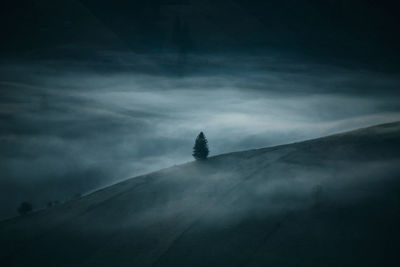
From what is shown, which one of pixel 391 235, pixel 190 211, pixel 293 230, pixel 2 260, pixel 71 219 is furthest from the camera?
pixel 71 219

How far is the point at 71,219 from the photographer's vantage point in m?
59.5

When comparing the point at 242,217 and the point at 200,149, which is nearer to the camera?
the point at 242,217

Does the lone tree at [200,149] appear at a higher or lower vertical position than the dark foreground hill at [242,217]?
higher

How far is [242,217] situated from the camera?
50.6 metres

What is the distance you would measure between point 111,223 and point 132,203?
743 centimetres

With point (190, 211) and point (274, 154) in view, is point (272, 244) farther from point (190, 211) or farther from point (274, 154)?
point (274, 154)

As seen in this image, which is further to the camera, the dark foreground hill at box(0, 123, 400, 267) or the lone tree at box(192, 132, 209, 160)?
the lone tree at box(192, 132, 209, 160)

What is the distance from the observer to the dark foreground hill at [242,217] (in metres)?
41.3

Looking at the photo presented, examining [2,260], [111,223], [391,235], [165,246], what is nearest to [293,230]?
[391,235]

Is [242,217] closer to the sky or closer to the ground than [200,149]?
closer to the ground

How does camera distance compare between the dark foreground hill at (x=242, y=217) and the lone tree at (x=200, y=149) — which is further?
the lone tree at (x=200, y=149)

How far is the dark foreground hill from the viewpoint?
41.3m

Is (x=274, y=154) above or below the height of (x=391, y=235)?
above

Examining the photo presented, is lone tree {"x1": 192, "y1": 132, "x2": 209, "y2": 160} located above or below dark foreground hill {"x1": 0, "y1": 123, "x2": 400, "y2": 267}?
above
